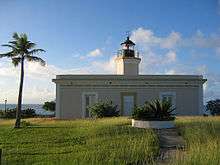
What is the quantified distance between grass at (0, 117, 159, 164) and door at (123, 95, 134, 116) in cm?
1245

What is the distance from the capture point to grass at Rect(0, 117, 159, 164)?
10.8 metres

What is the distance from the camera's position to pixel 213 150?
31.9 feet

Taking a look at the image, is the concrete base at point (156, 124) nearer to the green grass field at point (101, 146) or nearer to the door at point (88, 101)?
the green grass field at point (101, 146)

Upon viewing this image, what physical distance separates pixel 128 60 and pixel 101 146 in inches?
957

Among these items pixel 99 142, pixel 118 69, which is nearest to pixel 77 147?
pixel 99 142

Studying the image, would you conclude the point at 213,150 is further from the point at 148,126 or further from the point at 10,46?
the point at 10,46

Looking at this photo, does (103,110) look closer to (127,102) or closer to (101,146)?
(127,102)

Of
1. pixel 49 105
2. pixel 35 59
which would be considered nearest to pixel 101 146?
pixel 35 59

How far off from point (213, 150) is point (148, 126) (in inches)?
410

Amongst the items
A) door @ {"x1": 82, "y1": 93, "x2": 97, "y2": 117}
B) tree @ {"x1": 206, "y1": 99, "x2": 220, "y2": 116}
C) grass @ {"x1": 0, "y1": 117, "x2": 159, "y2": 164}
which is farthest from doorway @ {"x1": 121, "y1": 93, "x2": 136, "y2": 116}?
grass @ {"x1": 0, "y1": 117, "x2": 159, "y2": 164}

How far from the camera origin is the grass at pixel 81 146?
1083 cm

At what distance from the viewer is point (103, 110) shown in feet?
101

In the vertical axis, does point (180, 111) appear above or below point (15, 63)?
below

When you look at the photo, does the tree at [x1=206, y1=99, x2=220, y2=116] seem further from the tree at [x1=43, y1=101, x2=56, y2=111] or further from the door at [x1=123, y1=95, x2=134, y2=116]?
the tree at [x1=43, y1=101, x2=56, y2=111]
